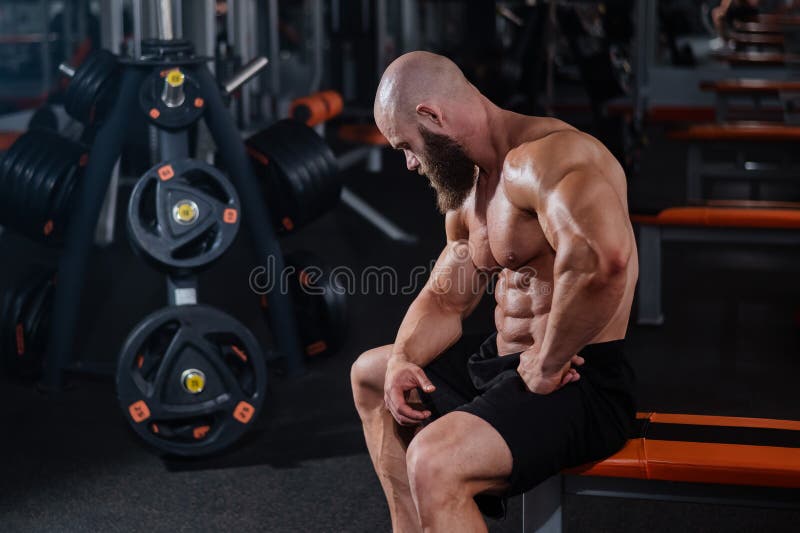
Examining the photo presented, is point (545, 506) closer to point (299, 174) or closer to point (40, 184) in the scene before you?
point (299, 174)

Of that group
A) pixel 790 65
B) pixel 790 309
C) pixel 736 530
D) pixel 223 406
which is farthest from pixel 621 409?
pixel 790 65

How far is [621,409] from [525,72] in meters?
4.86

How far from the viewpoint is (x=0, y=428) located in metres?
2.59

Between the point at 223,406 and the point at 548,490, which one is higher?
the point at 548,490

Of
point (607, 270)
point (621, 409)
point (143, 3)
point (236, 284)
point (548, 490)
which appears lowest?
point (236, 284)

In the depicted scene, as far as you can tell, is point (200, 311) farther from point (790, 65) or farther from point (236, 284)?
point (790, 65)

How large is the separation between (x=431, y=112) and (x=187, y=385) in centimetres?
111

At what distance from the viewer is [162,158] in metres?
2.54

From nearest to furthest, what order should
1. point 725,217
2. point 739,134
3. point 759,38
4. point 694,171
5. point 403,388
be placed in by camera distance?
point 403,388, point 725,217, point 739,134, point 694,171, point 759,38

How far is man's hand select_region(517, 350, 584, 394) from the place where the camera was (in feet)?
4.84

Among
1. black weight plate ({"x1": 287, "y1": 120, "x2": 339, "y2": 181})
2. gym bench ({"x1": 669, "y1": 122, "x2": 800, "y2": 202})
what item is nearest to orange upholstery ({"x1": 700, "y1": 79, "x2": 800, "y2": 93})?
gym bench ({"x1": 669, "y1": 122, "x2": 800, "y2": 202})

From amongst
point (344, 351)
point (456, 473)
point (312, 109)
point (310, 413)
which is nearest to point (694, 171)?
point (312, 109)

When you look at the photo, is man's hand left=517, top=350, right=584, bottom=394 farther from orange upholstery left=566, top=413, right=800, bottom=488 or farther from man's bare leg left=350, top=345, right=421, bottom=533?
man's bare leg left=350, top=345, right=421, bottom=533

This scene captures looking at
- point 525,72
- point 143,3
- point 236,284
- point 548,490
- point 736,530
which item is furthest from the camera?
point 525,72
